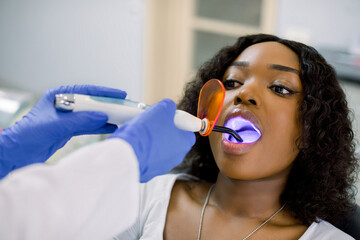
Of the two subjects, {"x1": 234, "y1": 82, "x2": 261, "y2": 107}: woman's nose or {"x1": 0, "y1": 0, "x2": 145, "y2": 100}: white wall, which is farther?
{"x1": 0, "y1": 0, "x2": 145, "y2": 100}: white wall

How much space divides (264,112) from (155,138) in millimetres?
374

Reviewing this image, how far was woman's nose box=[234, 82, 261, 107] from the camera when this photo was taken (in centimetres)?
112

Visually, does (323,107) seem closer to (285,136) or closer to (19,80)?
(285,136)

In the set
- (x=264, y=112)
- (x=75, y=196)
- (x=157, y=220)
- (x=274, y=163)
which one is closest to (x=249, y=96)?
(x=264, y=112)

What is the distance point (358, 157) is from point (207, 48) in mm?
2306

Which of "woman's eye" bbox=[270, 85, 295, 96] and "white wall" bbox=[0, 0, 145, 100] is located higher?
"woman's eye" bbox=[270, 85, 295, 96]

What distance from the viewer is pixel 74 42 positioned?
3367 millimetres

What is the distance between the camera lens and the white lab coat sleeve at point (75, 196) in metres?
0.70

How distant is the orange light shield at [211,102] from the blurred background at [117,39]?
1977mm

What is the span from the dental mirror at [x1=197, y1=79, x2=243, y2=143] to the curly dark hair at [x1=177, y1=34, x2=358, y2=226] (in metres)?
0.24

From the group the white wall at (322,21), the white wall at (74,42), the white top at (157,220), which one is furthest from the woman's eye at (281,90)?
the white wall at (74,42)

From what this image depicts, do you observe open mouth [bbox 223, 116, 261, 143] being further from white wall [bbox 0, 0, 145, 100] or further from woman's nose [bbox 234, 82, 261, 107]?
white wall [bbox 0, 0, 145, 100]

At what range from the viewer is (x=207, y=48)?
359 cm

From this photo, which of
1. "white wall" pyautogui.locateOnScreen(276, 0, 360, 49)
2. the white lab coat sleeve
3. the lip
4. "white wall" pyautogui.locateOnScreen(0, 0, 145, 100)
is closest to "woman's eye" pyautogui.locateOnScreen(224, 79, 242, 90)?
the lip
